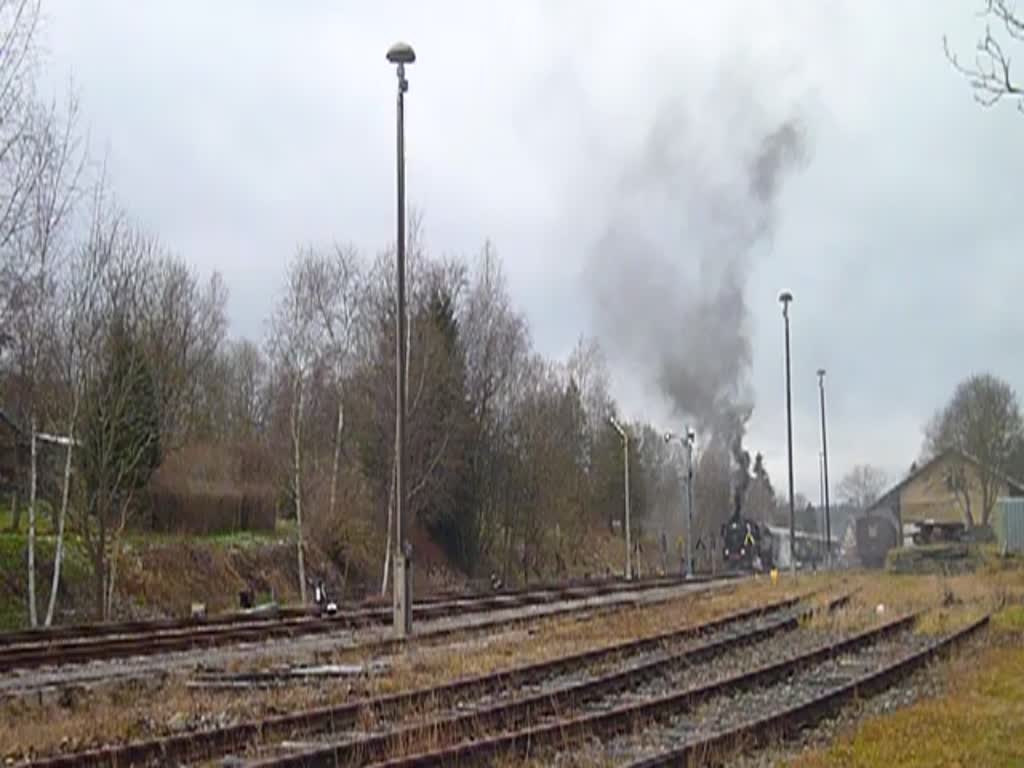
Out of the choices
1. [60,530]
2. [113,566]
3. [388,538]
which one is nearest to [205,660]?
[60,530]

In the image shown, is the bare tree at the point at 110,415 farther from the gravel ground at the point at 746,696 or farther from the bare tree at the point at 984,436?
the bare tree at the point at 984,436

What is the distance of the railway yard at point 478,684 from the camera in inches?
449

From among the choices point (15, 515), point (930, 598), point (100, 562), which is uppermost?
point (15, 515)

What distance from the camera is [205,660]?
19781mm

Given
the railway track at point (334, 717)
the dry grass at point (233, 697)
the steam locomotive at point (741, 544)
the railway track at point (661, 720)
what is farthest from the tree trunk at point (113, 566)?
the steam locomotive at point (741, 544)

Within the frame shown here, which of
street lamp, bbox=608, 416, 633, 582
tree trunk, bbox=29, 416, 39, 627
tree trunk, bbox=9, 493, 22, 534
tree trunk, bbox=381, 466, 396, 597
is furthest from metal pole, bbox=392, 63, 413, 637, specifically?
street lamp, bbox=608, 416, 633, 582

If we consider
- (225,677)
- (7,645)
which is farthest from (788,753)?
(7,645)

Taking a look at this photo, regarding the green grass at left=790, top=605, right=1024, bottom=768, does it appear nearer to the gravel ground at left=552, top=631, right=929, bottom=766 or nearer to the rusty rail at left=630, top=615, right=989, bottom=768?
the rusty rail at left=630, top=615, right=989, bottom=768

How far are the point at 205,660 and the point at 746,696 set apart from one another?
28.8 ft

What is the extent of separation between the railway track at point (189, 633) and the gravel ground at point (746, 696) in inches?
355

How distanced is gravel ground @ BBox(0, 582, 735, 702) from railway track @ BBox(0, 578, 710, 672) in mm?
476

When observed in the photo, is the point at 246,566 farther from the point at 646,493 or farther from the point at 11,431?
the point at 646,493

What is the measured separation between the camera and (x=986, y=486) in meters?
80.1

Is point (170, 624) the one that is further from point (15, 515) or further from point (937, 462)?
point (937, 462)
